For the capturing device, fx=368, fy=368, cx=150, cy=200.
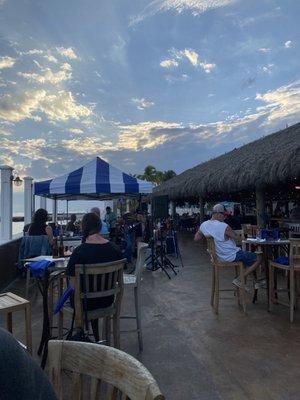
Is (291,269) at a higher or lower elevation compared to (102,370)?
lower

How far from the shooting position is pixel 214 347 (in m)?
Answer: 3.90

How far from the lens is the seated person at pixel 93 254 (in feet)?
10.9

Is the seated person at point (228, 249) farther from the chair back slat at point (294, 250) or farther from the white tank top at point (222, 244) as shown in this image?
the chair back slat at point (294, 250)

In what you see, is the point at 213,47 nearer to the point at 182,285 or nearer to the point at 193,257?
the point at 193,257

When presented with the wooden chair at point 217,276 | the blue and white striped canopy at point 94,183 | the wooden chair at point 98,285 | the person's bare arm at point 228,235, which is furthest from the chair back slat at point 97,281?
the blue and white striped canopy at point 94,183

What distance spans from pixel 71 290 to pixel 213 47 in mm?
12473

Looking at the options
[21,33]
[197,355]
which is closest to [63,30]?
[21,33]

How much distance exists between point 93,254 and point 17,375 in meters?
2.55

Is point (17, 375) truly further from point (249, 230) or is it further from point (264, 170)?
point (264, 170)

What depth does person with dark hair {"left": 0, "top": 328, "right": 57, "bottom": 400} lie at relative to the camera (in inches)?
32.9

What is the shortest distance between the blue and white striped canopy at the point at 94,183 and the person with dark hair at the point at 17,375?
6.74 meters

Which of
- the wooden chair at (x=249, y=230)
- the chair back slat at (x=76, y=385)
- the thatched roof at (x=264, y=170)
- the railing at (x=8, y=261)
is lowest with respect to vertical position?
the railing at (x=8, y=261)

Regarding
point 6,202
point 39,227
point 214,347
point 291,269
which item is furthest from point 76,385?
point 6,202

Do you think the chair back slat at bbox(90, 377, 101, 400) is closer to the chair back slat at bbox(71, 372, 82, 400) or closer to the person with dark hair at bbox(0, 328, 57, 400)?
the chair back slat at bbox(71, 372, 82, 400)
